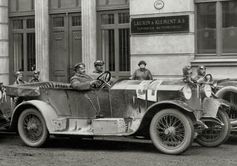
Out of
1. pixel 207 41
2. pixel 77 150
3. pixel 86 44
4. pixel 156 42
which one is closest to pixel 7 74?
pixel 86 44

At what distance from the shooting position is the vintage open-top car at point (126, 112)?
880 cm

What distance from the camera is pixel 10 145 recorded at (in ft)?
33.8

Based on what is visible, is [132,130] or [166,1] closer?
[132,130]

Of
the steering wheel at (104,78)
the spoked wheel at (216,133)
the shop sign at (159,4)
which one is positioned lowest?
the spoked wheel at (216,133)

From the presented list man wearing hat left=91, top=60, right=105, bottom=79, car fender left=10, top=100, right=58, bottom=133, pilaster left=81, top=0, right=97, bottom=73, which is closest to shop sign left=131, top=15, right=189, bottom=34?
pilaster left=81, top=0, right=97, bottom=73

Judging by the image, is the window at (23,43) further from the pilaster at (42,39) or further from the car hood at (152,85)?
the car hood at (152,85)

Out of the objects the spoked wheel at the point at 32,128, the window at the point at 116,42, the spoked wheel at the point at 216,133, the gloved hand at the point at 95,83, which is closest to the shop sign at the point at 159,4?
the window at the point at 116,42

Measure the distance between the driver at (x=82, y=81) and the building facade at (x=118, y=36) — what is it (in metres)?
4.61

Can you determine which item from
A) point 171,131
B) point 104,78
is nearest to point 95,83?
point 104,78

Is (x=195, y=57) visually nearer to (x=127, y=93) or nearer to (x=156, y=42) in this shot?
(x=156, y=42)

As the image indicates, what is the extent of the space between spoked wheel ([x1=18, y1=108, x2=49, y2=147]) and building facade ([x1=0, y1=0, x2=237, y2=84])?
206 inches

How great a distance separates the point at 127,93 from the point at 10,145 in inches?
106

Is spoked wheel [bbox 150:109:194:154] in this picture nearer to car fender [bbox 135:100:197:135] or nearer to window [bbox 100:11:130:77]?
car fender [bbox 135:100:197:135]

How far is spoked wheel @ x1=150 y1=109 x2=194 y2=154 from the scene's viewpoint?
8.55m
